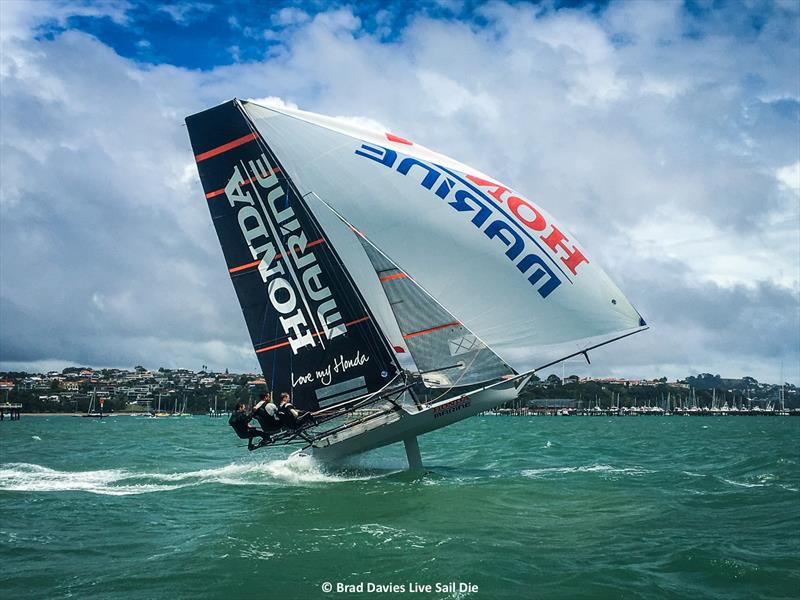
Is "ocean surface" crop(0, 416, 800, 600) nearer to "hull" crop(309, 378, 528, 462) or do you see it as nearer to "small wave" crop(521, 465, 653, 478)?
"small wave" crop(521, 465, 653, 478)

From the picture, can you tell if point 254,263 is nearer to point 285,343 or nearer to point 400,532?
point 285,343

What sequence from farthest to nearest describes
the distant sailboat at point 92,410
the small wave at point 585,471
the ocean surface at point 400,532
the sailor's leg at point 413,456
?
the distant sailboat at point 92,410, the small wave at point 585,471, the sailor's leg at point 413,456, the ocean surface at point 400,532

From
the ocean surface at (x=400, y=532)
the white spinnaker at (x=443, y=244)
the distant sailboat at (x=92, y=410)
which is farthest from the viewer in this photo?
the distant sailboat at (x=92, y=410)

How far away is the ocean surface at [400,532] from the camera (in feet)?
25.2

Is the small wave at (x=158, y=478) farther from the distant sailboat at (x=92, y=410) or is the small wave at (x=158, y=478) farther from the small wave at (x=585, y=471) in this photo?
the distant sailboat at (x=92, y=410)

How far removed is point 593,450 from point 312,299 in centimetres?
1455

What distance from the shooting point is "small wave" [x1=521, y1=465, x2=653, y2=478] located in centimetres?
1662

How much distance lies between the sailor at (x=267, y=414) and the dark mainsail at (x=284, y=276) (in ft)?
2.55

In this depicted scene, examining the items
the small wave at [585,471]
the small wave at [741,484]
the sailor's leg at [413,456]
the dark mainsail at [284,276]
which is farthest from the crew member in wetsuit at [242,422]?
the small wave at [741,484]

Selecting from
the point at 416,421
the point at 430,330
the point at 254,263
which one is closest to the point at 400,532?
the point at 416,421

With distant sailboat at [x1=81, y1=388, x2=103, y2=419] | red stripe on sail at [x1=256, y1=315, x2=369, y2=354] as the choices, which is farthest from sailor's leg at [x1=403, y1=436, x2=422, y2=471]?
distant sailboat at [x1=81, y1=388, x2=103, y2=419]

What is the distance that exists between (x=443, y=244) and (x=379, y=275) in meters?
1.42

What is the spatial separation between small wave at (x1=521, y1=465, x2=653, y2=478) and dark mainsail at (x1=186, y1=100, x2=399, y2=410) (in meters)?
4.56

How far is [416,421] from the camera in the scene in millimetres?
14047
